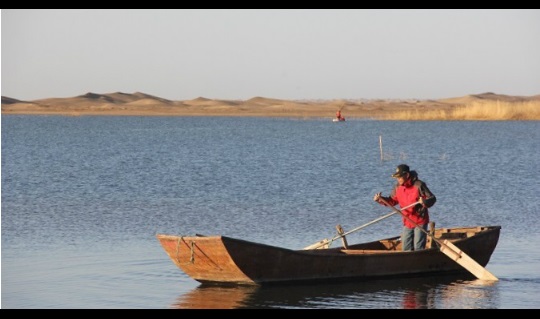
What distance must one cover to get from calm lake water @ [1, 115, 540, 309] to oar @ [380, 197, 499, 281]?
0.57 ft

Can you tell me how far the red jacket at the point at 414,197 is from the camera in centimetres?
1731

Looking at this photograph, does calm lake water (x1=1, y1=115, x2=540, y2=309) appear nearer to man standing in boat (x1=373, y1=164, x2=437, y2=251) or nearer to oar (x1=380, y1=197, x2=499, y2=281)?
oar (x1=380, y1=197, x2=499, y2=281)

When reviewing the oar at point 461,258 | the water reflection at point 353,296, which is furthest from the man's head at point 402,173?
the water reflection at point 353,296

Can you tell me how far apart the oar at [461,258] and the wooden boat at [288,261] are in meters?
0.10

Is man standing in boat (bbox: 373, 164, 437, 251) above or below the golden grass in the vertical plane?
above

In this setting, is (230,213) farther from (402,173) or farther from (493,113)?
(493,113)

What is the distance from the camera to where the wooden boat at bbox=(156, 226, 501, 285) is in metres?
16.3

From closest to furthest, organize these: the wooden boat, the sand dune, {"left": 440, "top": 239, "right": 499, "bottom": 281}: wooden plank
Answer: the wooden boat → {"left": 440, "top": 239, "right": 499, "bottom": 281}: wooden plank → the sand dune

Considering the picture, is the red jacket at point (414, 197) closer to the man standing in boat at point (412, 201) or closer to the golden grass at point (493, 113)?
the man standing in boat at point (412, 201)

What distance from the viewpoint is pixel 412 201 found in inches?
687

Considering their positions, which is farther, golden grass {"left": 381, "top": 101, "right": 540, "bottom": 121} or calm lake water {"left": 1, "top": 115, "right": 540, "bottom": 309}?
golden grass {"left": 381, "top": 101, "right": 540, "bottom": 121}

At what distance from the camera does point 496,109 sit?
80.4m

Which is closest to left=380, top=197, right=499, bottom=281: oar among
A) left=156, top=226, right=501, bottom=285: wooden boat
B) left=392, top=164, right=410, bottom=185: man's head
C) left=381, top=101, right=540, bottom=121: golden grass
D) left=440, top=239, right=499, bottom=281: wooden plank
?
left=440, top=239, right=499, bottom=281: wooden plank

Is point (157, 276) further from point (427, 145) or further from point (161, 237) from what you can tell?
point (427, 145)
